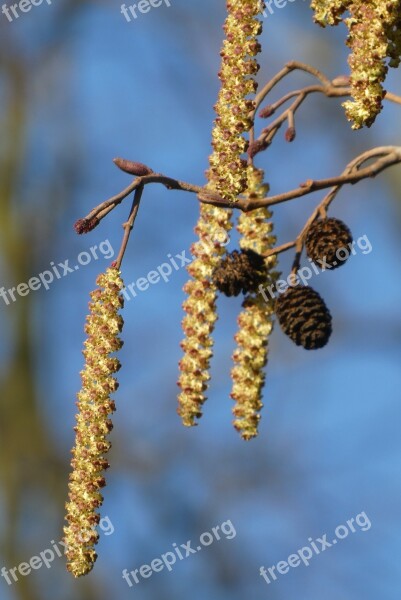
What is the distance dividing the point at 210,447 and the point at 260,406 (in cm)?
558

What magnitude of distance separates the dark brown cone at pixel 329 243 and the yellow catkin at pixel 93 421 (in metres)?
0.33

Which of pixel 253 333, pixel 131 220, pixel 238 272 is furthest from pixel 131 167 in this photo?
pixel 253 333

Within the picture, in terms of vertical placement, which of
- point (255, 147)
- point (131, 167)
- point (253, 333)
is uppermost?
point (255, 147)

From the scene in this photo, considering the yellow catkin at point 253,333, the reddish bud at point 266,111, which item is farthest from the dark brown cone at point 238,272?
the reddish bud at point 266,111

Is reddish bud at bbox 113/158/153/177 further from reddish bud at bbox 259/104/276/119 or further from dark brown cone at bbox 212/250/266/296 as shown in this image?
reddish bud at bbox 259/104/276/119

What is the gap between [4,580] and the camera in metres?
6.42

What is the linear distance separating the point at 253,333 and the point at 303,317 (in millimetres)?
97

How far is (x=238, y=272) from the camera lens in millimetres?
1521

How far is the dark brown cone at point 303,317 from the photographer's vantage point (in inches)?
60.1

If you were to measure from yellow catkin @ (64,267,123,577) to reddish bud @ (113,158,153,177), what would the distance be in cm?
13

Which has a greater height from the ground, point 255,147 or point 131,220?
point 255,147

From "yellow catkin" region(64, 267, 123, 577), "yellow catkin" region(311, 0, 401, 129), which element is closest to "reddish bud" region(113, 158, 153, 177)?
"yellow catkin" region(64, 267, 123, 577)

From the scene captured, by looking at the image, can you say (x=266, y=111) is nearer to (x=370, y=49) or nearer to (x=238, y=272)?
(x=238, y=272)

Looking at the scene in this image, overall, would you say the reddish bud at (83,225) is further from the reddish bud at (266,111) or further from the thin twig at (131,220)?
the reddish bud at (266,111)
